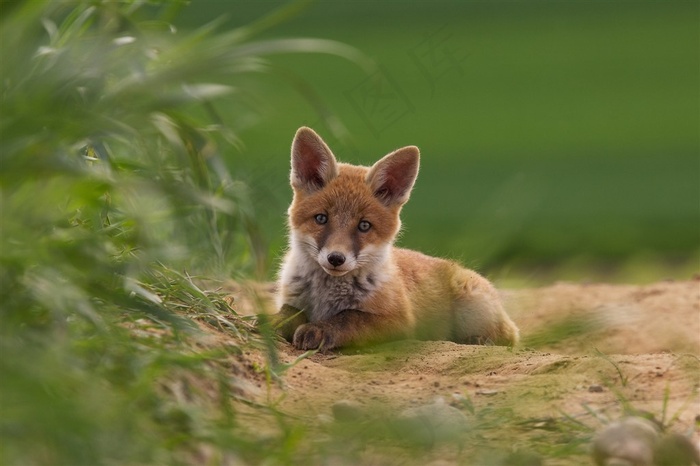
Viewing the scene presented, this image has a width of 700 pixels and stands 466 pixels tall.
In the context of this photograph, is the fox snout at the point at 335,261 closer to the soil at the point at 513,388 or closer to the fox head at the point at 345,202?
the fox head at the point at 345,202

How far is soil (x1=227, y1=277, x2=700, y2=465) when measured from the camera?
267 cm

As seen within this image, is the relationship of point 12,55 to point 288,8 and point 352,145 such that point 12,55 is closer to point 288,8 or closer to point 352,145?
point 288,8

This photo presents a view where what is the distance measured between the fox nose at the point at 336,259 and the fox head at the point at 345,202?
0.02 metres

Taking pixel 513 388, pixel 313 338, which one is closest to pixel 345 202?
pixel 313 338

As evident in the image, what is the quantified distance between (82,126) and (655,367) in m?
2.14

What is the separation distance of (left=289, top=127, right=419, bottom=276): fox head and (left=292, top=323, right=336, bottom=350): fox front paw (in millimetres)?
290

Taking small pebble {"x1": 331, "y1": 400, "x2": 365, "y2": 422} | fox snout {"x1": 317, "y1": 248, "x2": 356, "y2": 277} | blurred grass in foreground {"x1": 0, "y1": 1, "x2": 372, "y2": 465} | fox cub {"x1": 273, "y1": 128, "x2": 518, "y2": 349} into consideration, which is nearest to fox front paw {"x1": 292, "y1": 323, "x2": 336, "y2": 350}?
fox cub {"x1": 273, "y1": 128, "x2": 518, "y2": 349}

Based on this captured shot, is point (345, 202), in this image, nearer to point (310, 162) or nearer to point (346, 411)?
point (310, 162)

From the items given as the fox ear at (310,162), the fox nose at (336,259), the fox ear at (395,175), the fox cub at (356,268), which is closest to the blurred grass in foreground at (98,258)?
the fox nose at (336,259)

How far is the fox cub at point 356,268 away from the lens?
425 cm

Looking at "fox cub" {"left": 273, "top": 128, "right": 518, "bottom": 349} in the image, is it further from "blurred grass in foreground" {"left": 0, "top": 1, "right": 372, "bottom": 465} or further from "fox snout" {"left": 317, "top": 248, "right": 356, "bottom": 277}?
"blurred grass in foreground" {"left": 0, "top": 1, "right": 372, "bottom": 465}

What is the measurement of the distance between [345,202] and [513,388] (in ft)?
4.97

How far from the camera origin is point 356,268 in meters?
4.39

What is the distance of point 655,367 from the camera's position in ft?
11.1
